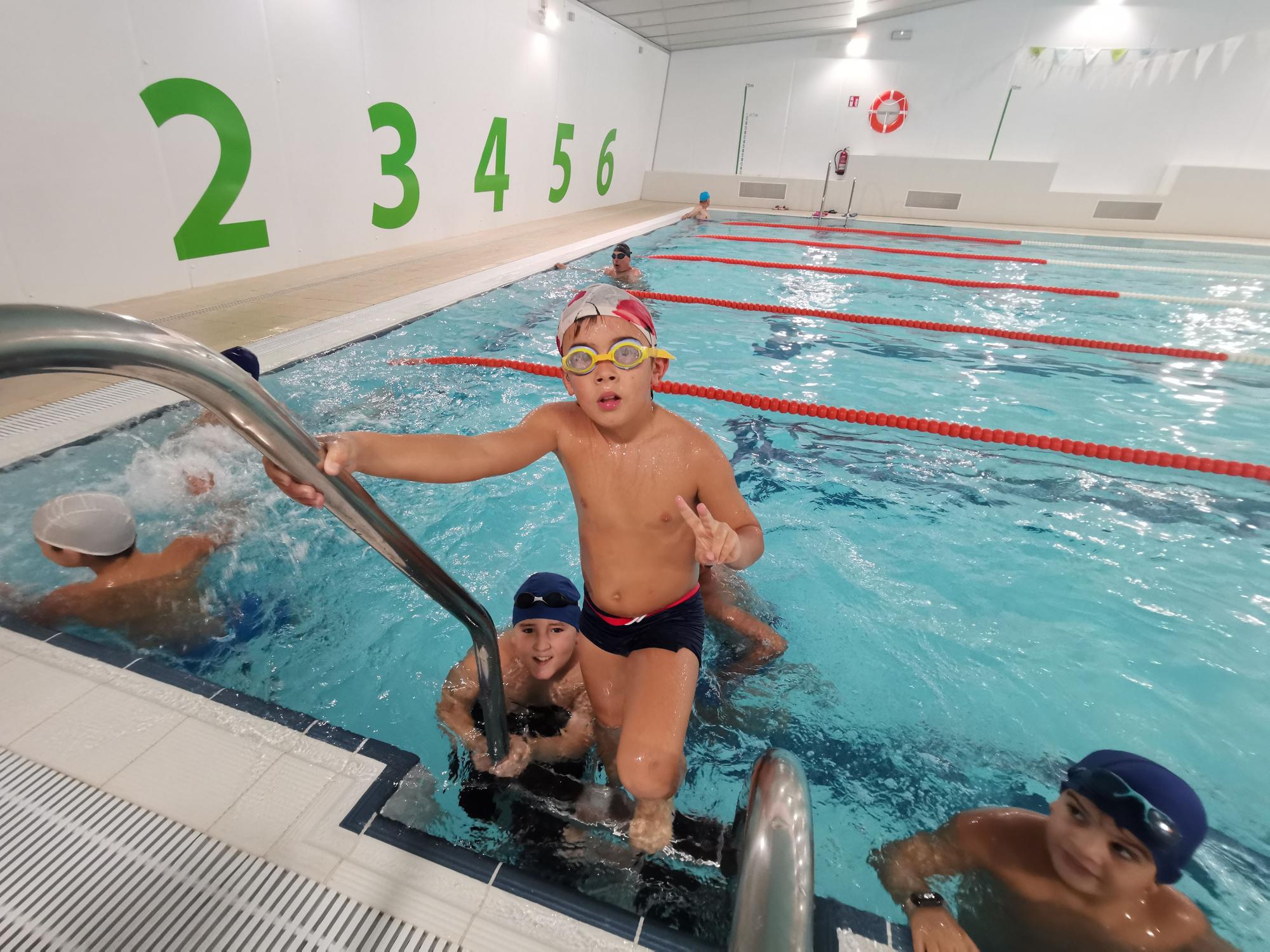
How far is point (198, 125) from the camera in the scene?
21.2ft

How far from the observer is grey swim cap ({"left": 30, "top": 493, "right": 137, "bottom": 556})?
2.34 meters

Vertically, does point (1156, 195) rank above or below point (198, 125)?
above

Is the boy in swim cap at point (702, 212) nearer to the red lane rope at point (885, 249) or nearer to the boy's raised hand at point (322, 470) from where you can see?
the red lane rope at point (885, 249)

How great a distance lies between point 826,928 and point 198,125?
8256 mm

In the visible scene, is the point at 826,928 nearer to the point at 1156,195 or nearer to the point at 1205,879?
the point at 1205,879

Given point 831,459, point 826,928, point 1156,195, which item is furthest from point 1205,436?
point 1156,195

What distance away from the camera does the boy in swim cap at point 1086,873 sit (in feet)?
4.75

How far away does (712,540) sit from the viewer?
1628 millimetres

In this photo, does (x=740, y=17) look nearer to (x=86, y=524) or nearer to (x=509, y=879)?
(x=86, y=524)

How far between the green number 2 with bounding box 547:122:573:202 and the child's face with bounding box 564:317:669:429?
14017 millimetres

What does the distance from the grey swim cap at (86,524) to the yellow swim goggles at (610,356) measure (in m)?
1.92

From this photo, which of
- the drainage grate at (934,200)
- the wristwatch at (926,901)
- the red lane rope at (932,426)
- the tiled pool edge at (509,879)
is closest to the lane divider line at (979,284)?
the red lane rope at (932,426)

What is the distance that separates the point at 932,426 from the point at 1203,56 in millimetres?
17948

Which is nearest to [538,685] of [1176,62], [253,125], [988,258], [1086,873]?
[1086,873]
